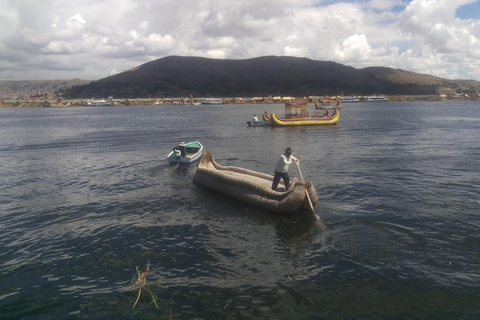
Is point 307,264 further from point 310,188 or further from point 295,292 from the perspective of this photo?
point 310,188

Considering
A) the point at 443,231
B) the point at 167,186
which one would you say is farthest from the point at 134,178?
the point at 443,231

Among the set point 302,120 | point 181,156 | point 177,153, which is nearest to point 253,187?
point 177,153

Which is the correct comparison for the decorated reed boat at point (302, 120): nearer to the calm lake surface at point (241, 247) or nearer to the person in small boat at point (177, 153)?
the person in small boat at point (177, 153)

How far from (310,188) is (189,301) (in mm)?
8880

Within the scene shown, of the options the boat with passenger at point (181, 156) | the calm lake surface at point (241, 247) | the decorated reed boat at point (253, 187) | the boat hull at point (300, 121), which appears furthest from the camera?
the boat hull at point (300, 121)

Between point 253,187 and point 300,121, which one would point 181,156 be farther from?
point 300,121

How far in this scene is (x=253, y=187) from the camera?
20.4 metres

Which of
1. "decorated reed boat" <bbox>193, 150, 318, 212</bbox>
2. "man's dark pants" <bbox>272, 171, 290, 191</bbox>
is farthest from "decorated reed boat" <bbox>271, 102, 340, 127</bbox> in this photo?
"man's dark pants" <bbox>272, 171, 290, 191</bbox>

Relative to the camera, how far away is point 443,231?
16.0 metres

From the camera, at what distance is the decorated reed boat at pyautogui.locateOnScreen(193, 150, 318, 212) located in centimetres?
1814

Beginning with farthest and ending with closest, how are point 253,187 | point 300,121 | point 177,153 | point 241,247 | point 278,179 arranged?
point 300,121, point 177,153, point 253,187, point 278,179, point 241,247

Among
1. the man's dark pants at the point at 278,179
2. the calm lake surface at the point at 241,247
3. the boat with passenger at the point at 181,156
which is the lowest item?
the calm lake surface at the point at 241,247

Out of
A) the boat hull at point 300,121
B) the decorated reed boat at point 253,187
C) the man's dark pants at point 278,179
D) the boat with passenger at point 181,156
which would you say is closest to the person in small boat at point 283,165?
the man's dark pants at point 278,179

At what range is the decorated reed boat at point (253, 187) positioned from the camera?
18141 mm
